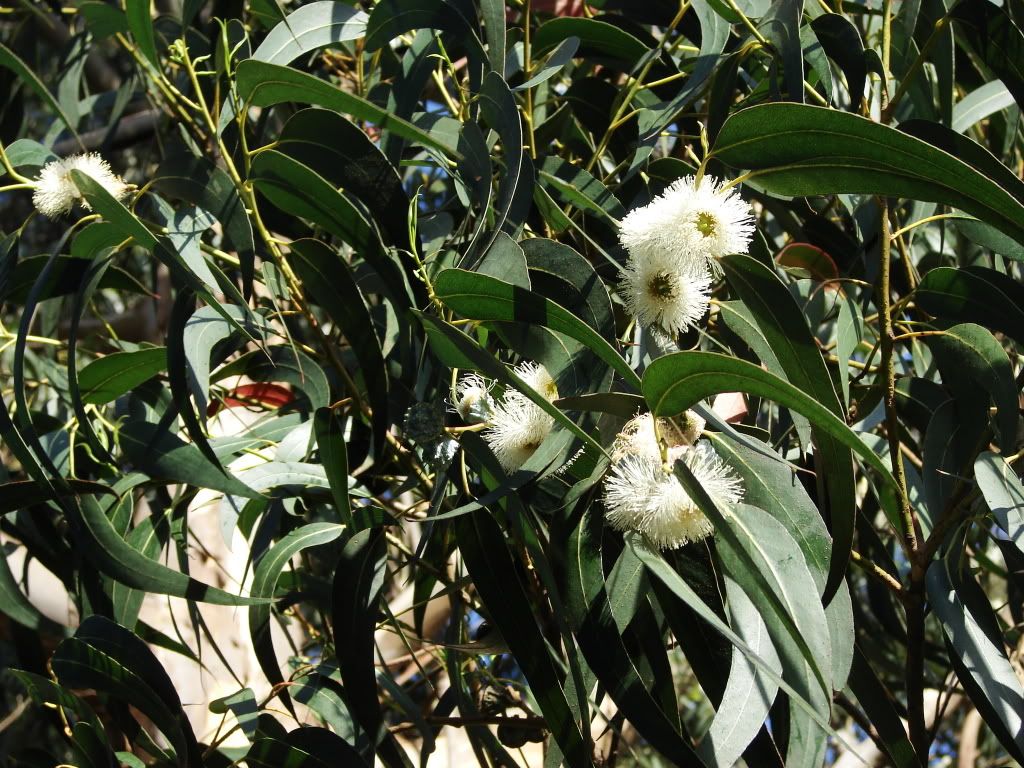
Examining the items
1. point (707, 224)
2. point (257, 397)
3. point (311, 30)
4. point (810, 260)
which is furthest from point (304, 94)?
point (257, 397)

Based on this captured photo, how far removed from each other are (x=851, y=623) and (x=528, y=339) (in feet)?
1.00

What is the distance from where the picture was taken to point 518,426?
0.72 meters

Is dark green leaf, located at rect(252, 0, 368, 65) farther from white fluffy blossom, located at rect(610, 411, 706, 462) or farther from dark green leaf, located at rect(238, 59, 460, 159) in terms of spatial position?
white fluffy blossom, located at rect(610, 411, 706, 462)

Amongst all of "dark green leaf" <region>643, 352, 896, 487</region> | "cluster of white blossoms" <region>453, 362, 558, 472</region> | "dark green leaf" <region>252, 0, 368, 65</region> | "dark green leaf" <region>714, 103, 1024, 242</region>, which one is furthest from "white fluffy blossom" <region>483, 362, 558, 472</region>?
"dark green leaf" <region>252, 0, 368, 65</region>

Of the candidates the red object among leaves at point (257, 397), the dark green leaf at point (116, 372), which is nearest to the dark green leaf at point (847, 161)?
the dark green leaf at point (116, 372)

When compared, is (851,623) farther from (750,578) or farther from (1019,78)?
(1019,78)

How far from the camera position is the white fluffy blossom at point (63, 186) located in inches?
36.7

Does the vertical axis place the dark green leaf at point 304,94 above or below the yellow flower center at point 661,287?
above

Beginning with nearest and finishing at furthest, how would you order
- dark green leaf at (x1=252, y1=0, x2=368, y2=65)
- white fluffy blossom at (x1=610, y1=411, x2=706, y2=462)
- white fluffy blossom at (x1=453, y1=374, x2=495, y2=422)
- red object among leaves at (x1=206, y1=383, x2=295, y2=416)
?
white fluffy blossom at (x1=610, y1=411, x2=706, y2=462)
white fluffy blossom at (x1=453, y1=374, x2=495, y2=422)
dark green leaf at (x1=252, y1=0, x2=368, y2=65)
red object among leaves at (x1=206, y1=383, x2=295, y2=416)

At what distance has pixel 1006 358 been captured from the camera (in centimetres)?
78

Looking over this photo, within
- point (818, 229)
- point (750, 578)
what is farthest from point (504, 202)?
point (818, 229)

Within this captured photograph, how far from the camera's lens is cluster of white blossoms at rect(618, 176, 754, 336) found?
68 centimetres

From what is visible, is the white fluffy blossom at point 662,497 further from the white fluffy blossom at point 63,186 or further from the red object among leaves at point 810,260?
the white fluffy blossom at point 63,186

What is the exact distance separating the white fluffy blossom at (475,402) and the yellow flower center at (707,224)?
0.66 ft
